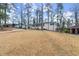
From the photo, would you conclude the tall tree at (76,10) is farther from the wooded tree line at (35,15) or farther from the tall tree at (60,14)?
the tall tree at (60,14)

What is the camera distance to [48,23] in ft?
8.76

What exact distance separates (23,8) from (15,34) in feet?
0.86

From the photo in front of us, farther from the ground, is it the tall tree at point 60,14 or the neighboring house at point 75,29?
the tall tree at point 60,14

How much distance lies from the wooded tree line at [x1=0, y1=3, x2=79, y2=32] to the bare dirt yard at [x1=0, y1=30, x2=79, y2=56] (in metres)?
0.07

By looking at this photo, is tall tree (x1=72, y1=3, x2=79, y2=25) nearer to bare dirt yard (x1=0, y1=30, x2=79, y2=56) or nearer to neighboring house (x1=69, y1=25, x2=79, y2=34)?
neighboring house (x1=69, y1=25, x2=79, y2=34)

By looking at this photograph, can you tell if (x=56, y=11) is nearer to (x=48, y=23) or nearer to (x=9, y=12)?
(x=48, y=23)

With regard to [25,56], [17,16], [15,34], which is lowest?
[25,56]

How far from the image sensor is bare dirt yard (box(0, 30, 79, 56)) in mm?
2633

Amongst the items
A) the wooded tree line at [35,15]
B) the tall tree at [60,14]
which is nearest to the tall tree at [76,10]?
the wooded tree line at [35,15]

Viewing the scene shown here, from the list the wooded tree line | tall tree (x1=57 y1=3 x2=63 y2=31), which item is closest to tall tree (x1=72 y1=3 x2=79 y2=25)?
the wooded tree line

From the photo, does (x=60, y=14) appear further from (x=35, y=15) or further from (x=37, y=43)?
(x=37, y=43)

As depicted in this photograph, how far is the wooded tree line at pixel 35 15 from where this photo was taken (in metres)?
2.65

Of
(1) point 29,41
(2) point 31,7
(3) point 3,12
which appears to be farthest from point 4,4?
(1) point 29,41

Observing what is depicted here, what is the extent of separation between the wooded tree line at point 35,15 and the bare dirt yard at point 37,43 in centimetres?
7
